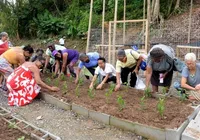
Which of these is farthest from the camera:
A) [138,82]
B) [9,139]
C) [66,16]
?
[66,16]

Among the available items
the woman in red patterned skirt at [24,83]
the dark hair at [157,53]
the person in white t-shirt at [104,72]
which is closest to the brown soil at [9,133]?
the woman in red patterned skirt at [24,83]

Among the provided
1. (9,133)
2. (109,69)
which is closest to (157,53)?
(109,69)

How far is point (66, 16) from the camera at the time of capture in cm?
1562

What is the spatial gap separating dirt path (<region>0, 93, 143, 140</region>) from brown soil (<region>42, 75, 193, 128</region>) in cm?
25

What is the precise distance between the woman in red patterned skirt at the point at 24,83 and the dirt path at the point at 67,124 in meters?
0.18

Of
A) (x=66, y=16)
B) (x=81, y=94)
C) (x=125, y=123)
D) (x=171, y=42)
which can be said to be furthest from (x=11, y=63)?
(x=66, y=16)

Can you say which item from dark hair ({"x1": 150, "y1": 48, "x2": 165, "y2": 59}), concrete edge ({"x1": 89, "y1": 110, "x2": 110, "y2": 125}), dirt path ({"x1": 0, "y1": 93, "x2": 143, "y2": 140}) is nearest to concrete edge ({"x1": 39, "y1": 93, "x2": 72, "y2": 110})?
dirt path ({"x1": 0, "y1": 93, "x2": 143, "y2": 140})

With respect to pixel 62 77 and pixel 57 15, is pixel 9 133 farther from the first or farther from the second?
pixel 57 15

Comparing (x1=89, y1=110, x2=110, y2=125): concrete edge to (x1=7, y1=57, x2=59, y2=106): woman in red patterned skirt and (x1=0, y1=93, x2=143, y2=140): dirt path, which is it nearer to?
(x1=0, y1=93, x2=143, y2=140): dirt path

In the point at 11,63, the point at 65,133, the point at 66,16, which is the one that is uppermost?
the point at 66,16

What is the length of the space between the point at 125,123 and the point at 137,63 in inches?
71.5

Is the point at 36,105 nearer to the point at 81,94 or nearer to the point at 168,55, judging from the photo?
the point at 81,94

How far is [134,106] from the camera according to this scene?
14.4ft

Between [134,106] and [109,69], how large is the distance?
1306mm
